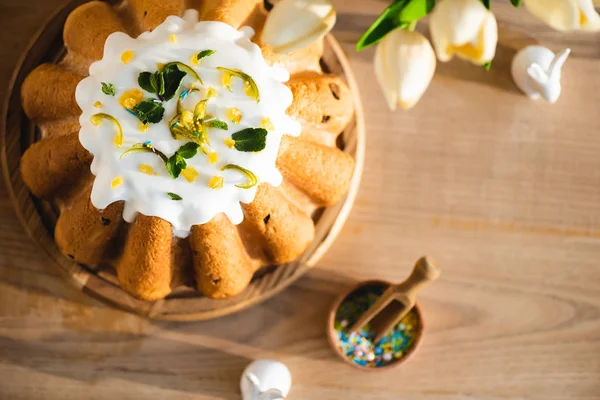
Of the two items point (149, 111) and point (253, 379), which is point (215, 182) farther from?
point (253, 379)

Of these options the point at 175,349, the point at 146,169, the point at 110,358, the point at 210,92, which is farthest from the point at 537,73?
the point at 110,358

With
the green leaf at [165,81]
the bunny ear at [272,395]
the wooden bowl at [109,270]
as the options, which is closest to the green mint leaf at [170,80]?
the green leaf at [165,81]

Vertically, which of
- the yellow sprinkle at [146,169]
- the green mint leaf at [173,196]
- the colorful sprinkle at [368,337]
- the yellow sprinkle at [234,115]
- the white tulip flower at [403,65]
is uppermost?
the white tulip flower at [403,65]

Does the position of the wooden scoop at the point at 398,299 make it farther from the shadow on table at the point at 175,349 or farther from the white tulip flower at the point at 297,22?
the white tulip flower at the point at 297,22

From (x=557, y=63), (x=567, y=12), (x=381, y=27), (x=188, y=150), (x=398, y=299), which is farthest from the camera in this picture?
(x=557, y=63)

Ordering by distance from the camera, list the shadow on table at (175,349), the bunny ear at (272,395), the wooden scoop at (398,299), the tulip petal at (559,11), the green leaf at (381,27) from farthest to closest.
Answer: the shadow on table at (175,349) → the bunny ear at (272,395) → the wooden scoop at (398,299) → the green leaf at (381,27) → the tulip petal at (559,11)

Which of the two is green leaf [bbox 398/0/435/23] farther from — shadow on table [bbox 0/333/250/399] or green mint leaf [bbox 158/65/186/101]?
shadow on table [bbox 0/333/250/399]

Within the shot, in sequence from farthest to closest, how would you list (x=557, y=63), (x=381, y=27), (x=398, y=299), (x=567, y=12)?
1. (x=557, y=63)
2. (x=398, y=299)
3. (x=381, y=27)
4. (x=567, y=12)
